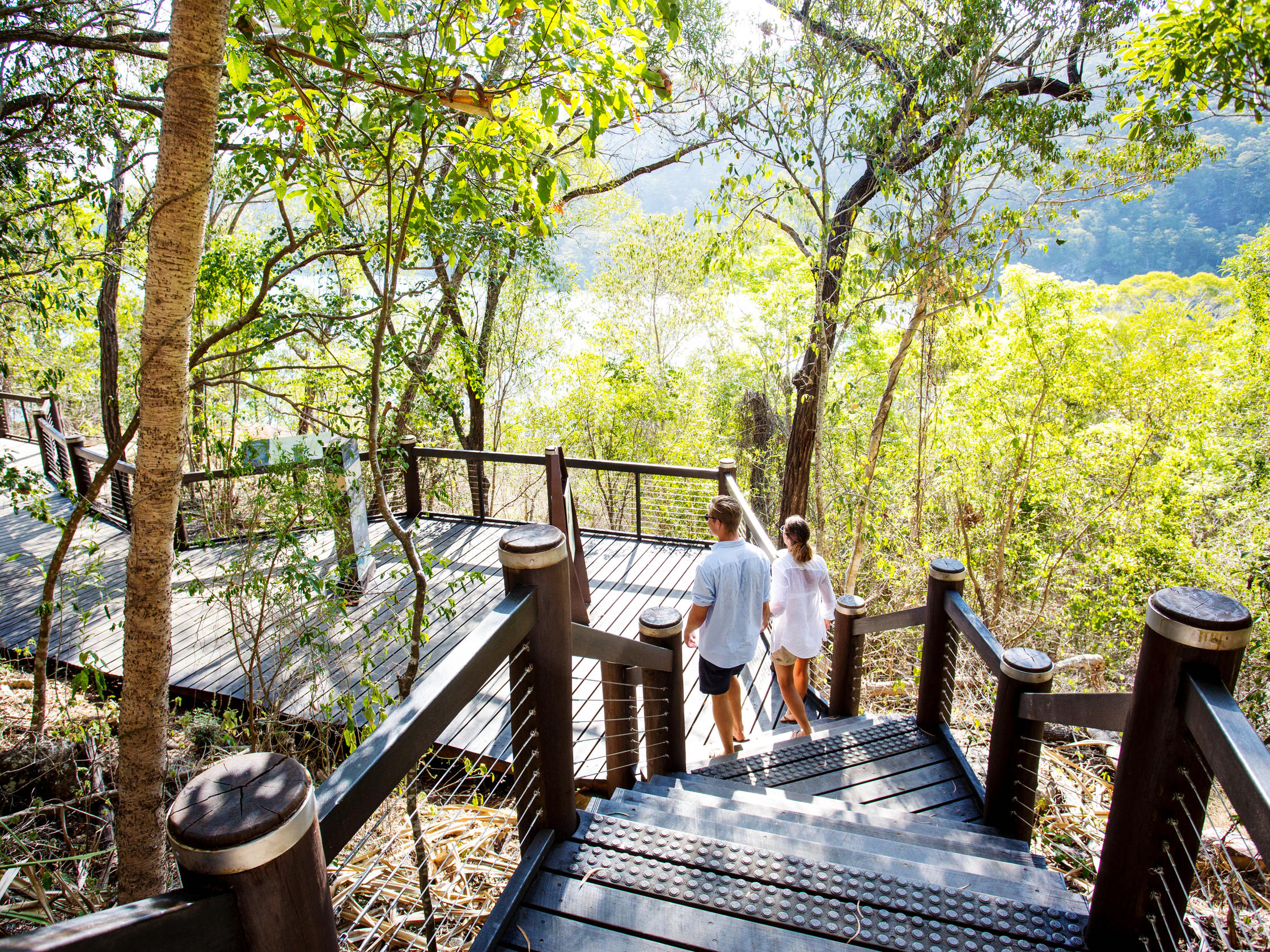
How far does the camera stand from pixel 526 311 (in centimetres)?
1476

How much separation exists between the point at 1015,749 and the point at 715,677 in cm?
145

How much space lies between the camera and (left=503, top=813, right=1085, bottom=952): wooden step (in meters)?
1.46

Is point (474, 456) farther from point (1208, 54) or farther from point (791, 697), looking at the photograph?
point (1208, 54)

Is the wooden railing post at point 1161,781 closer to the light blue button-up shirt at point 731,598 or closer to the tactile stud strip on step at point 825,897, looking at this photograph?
the tactile stud strip on step at point 825,897

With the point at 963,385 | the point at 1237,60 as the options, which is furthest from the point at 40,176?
the point at 963,385

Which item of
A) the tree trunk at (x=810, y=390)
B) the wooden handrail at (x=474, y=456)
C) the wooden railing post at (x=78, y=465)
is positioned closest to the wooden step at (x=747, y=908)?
the wooden handrail at (x=474, y=456)

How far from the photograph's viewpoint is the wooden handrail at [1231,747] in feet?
3.25

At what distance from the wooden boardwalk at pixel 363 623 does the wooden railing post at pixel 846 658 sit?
19.1 inches

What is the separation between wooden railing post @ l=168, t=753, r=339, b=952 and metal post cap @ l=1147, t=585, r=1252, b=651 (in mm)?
1416

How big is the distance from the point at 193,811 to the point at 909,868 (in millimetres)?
1763

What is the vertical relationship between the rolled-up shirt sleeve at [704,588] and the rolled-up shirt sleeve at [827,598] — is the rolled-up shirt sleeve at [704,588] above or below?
above

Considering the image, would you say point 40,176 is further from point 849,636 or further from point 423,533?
point 849,636

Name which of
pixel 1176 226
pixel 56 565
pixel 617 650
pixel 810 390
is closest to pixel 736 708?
pixel 617 650

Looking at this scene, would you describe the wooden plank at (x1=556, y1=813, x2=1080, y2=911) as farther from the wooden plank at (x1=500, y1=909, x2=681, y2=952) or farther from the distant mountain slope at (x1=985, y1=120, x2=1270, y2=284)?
the distant mountain slope at (x1=985, y1=120, x2=1270, y2=284)
